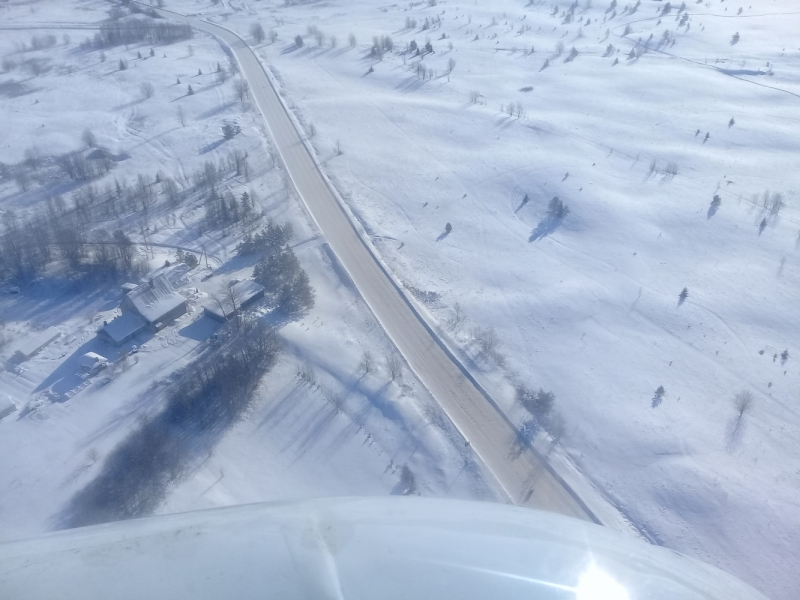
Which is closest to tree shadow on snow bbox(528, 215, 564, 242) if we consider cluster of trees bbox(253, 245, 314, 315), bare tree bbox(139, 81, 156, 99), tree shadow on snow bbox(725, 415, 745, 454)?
cluster of trees bbox(253, 245, 314, 315)

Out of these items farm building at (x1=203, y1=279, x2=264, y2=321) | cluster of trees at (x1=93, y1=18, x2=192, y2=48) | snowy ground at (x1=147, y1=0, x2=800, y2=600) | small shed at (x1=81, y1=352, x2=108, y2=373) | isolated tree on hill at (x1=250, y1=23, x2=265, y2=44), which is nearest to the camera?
snowy ground at (x1=147, y1=0, x2=800, y2=600)

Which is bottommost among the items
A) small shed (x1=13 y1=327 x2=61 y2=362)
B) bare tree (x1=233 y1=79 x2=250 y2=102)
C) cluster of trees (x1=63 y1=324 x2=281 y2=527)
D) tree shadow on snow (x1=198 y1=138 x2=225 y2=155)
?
small shed (x1=13 y1=327 x2=61 y2=362)

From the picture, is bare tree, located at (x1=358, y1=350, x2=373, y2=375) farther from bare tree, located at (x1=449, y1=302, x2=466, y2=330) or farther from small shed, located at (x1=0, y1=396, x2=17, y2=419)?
small shed, located at (x1=0, y1=396, x2=17, y2=419)

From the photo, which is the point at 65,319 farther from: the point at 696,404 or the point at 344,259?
the point at 696,404

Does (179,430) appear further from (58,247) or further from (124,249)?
(58,247)

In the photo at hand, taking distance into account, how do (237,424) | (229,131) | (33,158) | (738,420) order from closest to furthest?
(237,424) < (738,420) < (33,158) < (229,131)

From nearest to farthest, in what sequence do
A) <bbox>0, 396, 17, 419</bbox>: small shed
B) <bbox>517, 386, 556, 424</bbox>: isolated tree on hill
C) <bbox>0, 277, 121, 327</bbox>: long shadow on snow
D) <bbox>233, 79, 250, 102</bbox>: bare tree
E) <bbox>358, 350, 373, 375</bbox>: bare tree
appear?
1. <bbox>0, 396, 17, 419</bbox>: small shed
2. <bbox>517, 386, 556, 424</bbox>: isolated tree on hill
3. <bbox>358, 350, 373, 375</bbox>: bare tree
4. <bbox>0, 277, 121, 327</bbox>: long shadow on snow
5. <bbox>233, 79, 250, 102</bbox>: bare tree

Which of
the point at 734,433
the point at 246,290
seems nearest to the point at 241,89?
the point at 246,290
